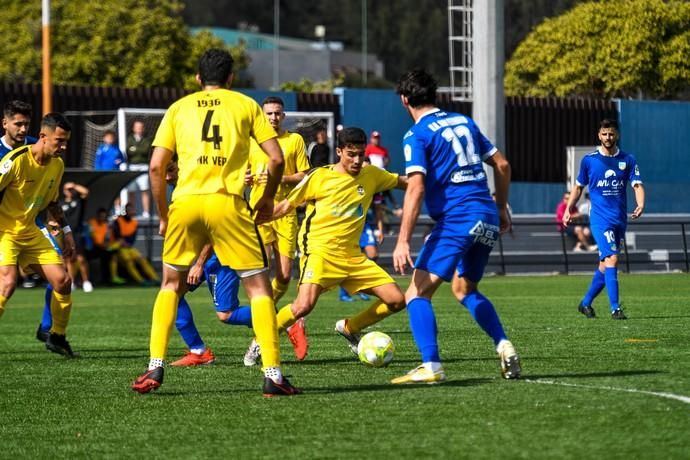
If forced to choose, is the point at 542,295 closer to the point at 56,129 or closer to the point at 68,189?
the point at 68,189

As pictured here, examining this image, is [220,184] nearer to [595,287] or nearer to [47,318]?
[47,318]

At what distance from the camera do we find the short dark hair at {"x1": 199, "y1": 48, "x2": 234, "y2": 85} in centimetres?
907

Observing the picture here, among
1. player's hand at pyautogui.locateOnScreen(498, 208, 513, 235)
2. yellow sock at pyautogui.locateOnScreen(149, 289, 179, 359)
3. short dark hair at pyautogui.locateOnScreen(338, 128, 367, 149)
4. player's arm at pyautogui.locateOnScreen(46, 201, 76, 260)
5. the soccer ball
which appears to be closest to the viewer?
yellow sock at pyautogui.locateOnScreen(149, 289, 179, 359)

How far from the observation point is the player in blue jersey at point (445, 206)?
30.7ft

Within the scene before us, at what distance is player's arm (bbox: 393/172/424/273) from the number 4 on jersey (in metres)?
1.23

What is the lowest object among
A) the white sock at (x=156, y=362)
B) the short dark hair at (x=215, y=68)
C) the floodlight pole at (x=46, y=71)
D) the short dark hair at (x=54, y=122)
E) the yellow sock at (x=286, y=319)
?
the white sock at (x=156, y=362)

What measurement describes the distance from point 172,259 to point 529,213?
32.9 metres

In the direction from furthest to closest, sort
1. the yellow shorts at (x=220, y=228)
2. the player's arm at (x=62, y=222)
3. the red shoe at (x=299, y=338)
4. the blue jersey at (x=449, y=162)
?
the player's arm at (x=62, y=222) < the red shoe at (x=299, y=338) < the blue jersey at (x=449, y=162) < the yellow shorts at (x=220, y=228)

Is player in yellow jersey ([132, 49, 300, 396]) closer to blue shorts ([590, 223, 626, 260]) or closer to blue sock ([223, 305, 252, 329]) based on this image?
blue sock ([223, 305, 252, 329])

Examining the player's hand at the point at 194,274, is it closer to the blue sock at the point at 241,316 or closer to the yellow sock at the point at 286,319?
the yellow sock at the point at 286,319

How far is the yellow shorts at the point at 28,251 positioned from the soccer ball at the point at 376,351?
114 inches

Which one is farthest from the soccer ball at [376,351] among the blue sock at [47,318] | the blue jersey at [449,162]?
the blue sock at [47,318]

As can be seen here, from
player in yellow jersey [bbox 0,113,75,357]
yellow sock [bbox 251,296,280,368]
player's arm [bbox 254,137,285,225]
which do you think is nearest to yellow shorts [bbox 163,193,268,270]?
player's arm [bbox 254,137,285,225]

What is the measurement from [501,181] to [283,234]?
13.0 ft
